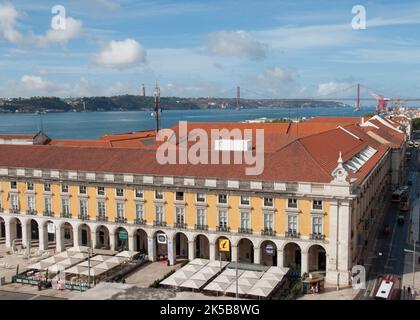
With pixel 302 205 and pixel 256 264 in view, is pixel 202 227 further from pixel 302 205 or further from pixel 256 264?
pixel 302 205

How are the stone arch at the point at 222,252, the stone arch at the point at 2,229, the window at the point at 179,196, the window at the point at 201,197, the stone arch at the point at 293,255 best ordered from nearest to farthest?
the stone arch at the point at 293,255 → the stone arch at the point at 222,252 → the window at the point at 201,197 → the window at the point at 179,196 → the stone arch at the point at 2,229

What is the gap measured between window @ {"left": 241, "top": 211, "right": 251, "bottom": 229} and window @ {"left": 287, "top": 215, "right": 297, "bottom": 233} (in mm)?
4037

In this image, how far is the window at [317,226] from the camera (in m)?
50.6

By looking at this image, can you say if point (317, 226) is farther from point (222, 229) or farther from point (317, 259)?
point (222, 229)

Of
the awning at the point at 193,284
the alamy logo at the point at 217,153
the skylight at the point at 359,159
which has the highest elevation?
the alamy logo at the point at 217,153

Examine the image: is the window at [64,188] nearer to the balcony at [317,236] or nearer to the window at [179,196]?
the window at [179,196]

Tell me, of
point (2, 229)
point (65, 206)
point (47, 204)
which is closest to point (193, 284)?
point (65, 206)

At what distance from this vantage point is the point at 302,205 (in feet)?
167

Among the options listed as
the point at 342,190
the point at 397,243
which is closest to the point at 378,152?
the point at 397,243

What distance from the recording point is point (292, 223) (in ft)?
169

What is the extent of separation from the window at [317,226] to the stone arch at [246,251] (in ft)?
25.4

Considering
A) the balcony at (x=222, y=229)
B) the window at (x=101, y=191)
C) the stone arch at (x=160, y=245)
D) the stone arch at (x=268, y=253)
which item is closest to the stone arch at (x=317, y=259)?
the stone arch at (x=268, y=253)

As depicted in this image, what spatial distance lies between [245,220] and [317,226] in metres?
7.25
